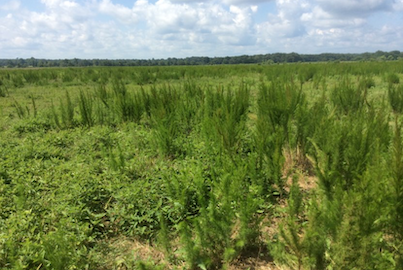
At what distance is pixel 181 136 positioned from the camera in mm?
3648

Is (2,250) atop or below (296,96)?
below

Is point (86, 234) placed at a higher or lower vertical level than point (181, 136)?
lower

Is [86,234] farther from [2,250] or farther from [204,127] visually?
[204,127]

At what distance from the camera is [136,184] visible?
2535 millimetres

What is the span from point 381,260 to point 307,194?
1.22 meters

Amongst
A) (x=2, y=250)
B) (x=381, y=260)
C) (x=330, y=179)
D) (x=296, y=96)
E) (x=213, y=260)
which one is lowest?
(x=213, y=260)

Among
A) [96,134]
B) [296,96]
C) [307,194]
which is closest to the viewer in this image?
[307,194]

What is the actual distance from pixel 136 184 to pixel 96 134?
1822mm

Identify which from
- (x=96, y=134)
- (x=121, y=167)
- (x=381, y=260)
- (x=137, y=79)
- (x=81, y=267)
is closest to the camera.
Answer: (x=381, y=260)

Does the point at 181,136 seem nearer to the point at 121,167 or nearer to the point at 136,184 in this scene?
the point at 121,167

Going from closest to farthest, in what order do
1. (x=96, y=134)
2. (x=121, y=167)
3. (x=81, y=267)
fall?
(x=81, y=267) < (x=121, y=167) < (x=96, y=134)

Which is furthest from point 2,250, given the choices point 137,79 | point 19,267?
point 137,79

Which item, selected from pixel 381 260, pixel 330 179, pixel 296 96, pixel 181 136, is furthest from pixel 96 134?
pixel 381 260

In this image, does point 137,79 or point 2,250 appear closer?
point 2,250
